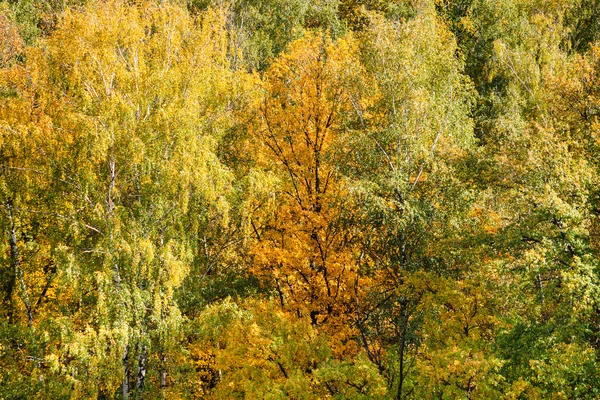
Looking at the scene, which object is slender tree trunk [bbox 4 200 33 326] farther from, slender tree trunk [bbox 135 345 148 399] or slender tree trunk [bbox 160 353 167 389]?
slender tree trunk [bbox 135 345 148 399]

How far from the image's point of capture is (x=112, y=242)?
1109 centimetres

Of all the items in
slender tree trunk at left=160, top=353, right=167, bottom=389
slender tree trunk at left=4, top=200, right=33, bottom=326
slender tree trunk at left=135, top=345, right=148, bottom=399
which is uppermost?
slender tree trunk at left=4, top=200, right=33, bottom=326

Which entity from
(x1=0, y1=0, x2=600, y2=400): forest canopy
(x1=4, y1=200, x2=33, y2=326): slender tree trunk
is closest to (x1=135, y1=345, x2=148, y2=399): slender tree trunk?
(x1=0, y1=0, x2=600, y2=400): forest canopy

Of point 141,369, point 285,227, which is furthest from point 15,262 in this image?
point 285,227

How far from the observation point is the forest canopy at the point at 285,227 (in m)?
10.1

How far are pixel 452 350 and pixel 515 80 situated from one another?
2163cm

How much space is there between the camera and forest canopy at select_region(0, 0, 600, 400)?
10102 millimetres

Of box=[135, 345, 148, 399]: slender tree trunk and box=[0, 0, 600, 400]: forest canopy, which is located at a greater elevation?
box=[0, 0, 600, 400]: forest canopy

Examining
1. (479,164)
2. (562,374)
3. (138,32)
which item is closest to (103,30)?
(138,32)

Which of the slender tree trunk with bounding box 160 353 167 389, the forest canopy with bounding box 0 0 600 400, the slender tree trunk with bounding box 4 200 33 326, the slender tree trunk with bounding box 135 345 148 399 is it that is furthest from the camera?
the slender tree trunk with bounding box 160 353 167 389

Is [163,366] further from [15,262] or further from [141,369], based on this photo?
[15,262]

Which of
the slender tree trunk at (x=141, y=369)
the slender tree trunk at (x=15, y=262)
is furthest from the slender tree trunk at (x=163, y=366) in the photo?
the slender tree trunk at (x=15, y=262)

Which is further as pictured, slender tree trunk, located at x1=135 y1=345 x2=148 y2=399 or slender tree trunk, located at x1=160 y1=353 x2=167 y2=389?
slender tree trunk, located at x1=160 y1=353 x2=167 y2=389

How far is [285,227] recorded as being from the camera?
1512 cm
